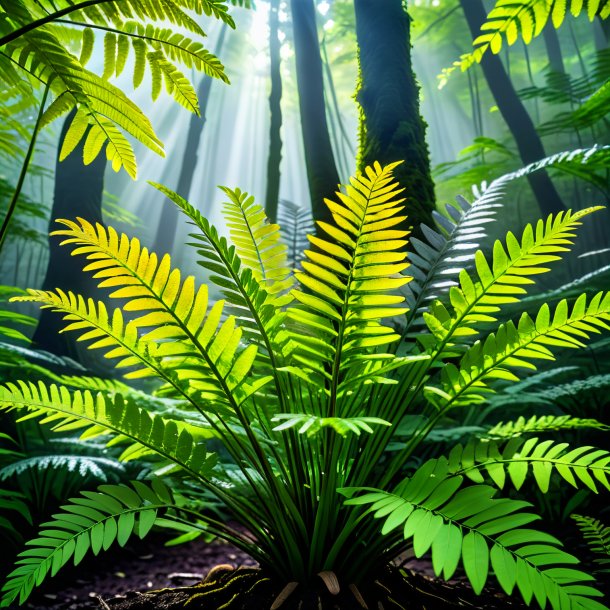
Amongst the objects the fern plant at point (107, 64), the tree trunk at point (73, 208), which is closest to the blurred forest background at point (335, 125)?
the tree trunk at point (73, 208)

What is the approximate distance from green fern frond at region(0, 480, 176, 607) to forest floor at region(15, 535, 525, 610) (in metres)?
0.31

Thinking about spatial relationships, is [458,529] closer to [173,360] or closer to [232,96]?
[173,360]

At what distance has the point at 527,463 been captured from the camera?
2.47ft

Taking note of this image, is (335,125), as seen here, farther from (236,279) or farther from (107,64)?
(236,279)

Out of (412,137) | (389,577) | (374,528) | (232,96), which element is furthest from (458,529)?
(232,96)

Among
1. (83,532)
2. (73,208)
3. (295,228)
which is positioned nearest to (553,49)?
(73,208)

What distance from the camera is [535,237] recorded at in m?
0.78

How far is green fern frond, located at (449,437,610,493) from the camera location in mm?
693

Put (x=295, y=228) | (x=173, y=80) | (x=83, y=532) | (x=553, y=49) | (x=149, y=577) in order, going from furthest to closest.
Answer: (x=553, y=49)
(x=295, y=228)
(x=149, y=577)
(x=173, y=80)
(x=83, y=532)

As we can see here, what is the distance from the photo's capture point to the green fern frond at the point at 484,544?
18.9 inches

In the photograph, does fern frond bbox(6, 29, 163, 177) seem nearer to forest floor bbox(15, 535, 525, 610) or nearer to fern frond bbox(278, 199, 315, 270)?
fern frond bbox(278, 199, 315, 270)

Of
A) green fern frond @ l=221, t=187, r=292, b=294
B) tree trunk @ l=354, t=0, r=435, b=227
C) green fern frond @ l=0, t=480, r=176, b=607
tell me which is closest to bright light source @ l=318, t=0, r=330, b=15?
tree trunk @ l=354, t=0, r=435, b=227

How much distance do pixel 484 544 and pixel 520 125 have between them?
489cm

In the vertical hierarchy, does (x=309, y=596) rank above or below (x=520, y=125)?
below
